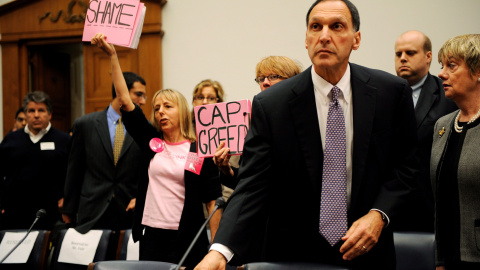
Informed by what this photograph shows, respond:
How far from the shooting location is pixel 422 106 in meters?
3.19

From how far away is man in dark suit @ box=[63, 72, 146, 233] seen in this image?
143 inches

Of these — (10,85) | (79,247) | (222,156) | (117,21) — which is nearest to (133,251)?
(79,247)

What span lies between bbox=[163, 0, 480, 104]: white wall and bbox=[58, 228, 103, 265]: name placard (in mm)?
2773

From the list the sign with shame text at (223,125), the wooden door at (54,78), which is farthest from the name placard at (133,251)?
the wooden door at (54,78)

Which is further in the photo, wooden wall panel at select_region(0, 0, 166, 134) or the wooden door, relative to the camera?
the wooden door

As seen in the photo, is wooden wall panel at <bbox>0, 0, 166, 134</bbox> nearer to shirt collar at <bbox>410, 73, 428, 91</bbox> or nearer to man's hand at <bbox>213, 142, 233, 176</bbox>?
shirt collar at <bbox>410, 73, 428, 91</bbox>

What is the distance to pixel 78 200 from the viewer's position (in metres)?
3.76

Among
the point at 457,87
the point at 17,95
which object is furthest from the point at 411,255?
the point at 17,95

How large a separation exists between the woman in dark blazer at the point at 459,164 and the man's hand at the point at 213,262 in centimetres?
97

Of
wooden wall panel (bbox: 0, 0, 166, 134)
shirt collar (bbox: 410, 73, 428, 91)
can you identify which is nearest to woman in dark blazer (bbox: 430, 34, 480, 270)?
shirt collar (bbox: 410, 73, 428, 91)

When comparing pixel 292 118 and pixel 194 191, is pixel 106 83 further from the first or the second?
pixel 292 118

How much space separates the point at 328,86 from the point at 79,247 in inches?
84.9

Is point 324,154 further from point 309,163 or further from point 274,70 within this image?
point 274,70

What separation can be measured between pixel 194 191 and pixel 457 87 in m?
1.41
